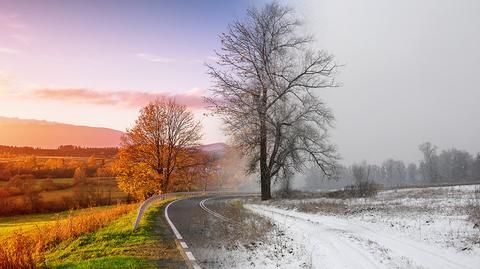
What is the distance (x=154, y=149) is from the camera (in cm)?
5081

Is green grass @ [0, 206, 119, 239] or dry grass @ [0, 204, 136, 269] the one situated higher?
dry grass @ [0, 204, 136, 269]

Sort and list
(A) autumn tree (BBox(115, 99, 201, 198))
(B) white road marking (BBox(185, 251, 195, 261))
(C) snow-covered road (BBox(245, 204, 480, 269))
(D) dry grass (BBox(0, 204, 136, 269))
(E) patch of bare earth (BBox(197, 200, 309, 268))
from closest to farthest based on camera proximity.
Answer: (D) dry grass (BBox(0, 204, 136, 269)) → (C) snow-covered road (BBox(245, 204, 480, 269)) → (E) patch of bare earth (BBox(197, 200, 309, 268)) → (B) white road marking (BBox(185, 251, 195, 261)) → (A) autumn tree (BBox(115, 99, 201, 198))

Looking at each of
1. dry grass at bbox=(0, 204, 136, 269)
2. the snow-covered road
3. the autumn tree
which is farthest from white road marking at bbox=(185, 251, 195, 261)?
the autumn tree

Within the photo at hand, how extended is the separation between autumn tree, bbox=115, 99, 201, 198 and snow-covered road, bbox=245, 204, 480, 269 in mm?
36829

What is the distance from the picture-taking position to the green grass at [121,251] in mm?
9422

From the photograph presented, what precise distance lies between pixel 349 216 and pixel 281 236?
199 inches

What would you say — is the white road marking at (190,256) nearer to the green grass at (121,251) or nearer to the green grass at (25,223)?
the green grass at (121,251)

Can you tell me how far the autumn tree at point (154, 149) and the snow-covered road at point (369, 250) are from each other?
36829mm

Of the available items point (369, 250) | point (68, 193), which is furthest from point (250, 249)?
point (68, 193)

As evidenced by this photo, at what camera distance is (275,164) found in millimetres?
31906

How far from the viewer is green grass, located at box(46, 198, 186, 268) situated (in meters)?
9.42

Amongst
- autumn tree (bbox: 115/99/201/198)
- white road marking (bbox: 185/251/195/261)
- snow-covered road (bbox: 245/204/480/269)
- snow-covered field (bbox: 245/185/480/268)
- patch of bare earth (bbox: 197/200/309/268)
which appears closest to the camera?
snow-covered road (bbox: 245/204/480/269)

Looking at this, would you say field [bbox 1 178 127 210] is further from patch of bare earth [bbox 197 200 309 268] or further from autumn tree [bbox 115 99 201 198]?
patch of bare earth [bbox 197 200 309 268]

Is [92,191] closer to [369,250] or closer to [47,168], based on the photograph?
[47,168]
